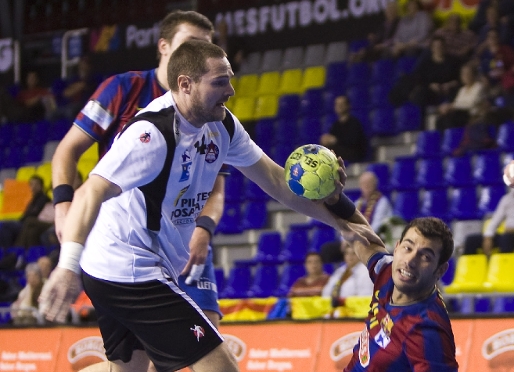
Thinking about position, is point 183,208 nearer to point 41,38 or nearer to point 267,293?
point 267,293

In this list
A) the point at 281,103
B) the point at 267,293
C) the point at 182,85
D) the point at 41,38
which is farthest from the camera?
the point at 41,38

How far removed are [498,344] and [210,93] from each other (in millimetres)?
3488

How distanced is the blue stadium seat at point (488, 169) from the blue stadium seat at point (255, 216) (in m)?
3.15

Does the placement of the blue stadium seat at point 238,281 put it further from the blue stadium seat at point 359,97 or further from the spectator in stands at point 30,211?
the spectator in stands at point 30,211

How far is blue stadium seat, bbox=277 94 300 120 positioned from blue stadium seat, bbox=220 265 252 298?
323 cm

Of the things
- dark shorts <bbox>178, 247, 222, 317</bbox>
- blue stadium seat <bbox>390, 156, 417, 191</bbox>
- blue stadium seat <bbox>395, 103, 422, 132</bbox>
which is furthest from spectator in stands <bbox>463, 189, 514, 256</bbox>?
dark shorts <bbox>178, 247, 222, 317</bbox>

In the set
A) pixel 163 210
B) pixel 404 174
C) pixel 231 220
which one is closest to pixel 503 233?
pixel 404 174

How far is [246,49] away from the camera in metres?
16.0

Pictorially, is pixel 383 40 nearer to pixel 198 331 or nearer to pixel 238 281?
pixel 238 281

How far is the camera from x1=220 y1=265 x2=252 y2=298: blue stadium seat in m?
11.1

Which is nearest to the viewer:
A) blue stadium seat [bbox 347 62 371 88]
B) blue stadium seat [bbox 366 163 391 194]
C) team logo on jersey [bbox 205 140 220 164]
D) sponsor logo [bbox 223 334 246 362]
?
team logo on jersey [bbox 205 140 220 164]

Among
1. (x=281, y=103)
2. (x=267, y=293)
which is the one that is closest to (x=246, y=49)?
(x=281, y=103)

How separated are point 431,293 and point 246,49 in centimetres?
1229

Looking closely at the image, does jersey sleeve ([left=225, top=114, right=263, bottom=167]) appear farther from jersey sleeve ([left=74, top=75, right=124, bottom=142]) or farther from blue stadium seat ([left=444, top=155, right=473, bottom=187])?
blue stadium seat ([left=444, top=155, right=473, bottom=187])
